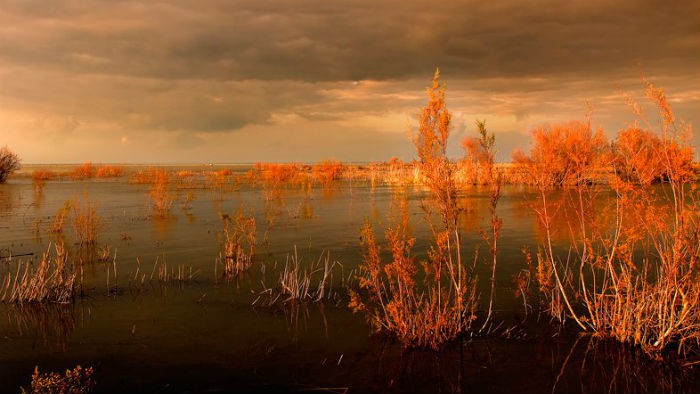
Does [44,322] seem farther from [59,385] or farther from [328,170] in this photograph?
[328,170]

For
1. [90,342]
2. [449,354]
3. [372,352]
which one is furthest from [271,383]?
[90,342]

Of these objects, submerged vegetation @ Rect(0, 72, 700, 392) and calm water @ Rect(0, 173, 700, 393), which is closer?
calm water @ Rect(0, 173, 700, 393)

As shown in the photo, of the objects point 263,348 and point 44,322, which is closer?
point 263,348

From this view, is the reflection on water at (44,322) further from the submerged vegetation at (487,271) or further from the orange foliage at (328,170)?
the orange foliage at (328,170)

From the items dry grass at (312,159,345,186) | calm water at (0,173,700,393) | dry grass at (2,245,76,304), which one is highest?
dry grass at (312,159,345,186)

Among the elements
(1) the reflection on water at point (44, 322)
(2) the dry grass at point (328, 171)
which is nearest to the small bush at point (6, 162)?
(2) the dry grass at point (328, 171)

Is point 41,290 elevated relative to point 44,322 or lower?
elevated

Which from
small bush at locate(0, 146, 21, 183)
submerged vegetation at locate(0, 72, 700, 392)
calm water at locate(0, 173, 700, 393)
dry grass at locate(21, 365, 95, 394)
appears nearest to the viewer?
dry grass at locate(21, 365, 95, 394)

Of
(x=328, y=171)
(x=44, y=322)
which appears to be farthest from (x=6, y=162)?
(x=44, y=322)

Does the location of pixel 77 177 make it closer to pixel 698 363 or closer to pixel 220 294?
pixel 220 294

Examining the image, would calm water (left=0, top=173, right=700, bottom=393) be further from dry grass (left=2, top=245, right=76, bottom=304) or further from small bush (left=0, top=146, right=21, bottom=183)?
small bush (left=0, top=146, right=21, bottom=183)

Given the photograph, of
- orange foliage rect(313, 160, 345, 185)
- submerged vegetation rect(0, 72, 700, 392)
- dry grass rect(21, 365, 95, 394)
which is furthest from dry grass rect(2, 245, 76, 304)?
orange foliage rect(313, 160, 345, 185)

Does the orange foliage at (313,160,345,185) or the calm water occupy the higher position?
the orange foliage at (313,160,345,185)

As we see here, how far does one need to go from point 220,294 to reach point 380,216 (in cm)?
1062
